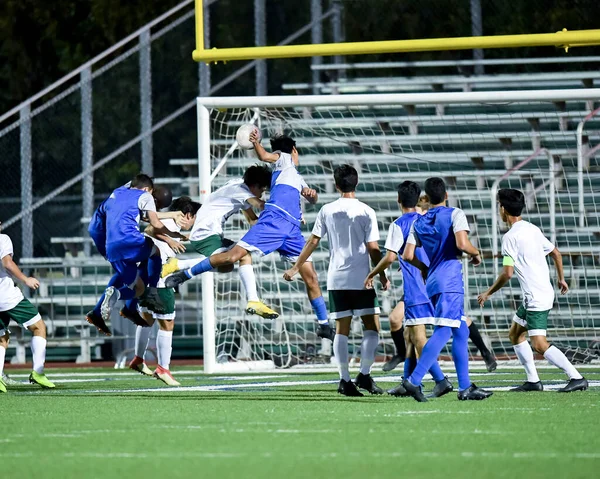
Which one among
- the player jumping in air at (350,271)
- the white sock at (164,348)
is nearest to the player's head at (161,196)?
the white sock at (164,348)

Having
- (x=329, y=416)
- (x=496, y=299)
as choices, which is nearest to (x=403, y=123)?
(x=496, y=299)

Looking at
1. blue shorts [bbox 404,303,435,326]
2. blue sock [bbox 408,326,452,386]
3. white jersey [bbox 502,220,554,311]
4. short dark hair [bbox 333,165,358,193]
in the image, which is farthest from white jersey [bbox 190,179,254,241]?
blue sock [bbox 408,326,452,386]

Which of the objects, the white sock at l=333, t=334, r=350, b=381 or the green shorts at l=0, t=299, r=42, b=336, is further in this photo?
the green shorts at l=0, t=299, r=42, b=336

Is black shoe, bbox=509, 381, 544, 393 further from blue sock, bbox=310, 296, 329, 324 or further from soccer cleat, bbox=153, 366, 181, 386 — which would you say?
soccer cleat, bbox=153, 366, 181, 386

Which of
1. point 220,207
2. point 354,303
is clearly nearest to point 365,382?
point 354,303

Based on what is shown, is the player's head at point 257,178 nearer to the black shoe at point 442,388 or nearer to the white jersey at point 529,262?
the white jersey at point 529,262

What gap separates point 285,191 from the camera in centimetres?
1133

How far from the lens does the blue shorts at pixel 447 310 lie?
9461 mm

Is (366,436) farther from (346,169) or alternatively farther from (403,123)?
(403,123)

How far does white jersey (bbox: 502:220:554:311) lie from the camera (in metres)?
10.7

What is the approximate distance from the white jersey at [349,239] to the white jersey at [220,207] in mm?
2060

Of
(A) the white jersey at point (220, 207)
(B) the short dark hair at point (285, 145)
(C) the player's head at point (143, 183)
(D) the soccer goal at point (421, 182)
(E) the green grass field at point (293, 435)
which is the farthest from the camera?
(D) the soccer goal at point (421, 182)

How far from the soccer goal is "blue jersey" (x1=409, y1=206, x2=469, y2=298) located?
178 inches

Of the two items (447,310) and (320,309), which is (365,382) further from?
(320,309)
